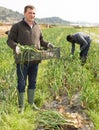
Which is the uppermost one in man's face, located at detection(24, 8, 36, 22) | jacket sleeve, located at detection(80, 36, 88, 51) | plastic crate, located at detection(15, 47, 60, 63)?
man's face, located at detection(24, 8, 36, 22)

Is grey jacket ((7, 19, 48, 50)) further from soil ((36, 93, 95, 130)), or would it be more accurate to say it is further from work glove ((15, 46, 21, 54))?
soil ((36, 93, 95, 130))

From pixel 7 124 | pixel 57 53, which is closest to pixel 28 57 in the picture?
pixel 57 53

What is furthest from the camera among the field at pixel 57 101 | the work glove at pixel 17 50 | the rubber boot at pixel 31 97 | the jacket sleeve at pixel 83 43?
the jacket sleeve at pixel 83 43

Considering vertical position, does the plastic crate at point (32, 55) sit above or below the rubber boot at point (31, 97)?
above

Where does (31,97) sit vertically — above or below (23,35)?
below

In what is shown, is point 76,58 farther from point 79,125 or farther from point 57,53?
point 79,125

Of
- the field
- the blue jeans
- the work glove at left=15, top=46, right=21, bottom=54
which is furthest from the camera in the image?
the blue jeans

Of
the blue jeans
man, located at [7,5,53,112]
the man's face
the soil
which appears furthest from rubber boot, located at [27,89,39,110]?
the man's face

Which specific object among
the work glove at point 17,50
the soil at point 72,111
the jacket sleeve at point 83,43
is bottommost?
the soil at point 72,111

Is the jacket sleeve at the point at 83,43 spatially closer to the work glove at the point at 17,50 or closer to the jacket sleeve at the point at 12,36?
the jacket sleeve at the point at 12,36

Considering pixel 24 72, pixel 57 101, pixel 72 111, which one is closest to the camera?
pixel 24 72

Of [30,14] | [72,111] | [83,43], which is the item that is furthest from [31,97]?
[83,43]

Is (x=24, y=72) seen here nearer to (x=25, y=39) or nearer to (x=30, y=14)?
(x=25, y=39)

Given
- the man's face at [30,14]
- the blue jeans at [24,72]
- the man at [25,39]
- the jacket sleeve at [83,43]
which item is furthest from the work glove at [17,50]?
the jacket sleeve at [83,43]
